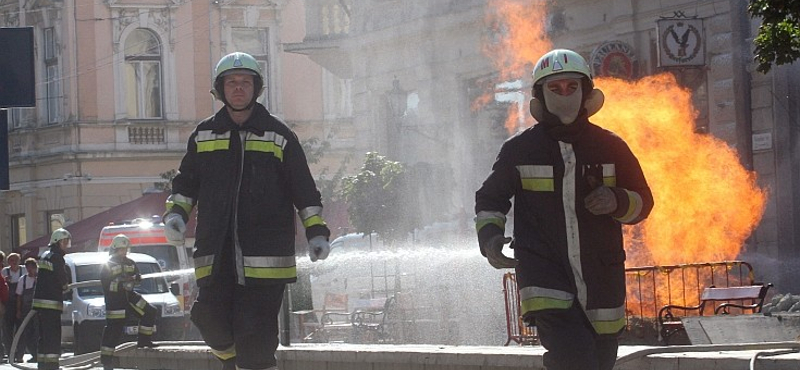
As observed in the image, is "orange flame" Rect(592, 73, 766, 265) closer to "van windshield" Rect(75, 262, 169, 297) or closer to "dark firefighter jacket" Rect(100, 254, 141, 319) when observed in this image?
"dark firefighter jacket" Rect(100, 254, 141, 319)

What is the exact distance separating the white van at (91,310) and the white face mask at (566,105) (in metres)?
17.0

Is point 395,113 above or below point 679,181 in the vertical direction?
above

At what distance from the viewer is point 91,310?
23.5m

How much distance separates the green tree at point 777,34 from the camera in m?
9.91

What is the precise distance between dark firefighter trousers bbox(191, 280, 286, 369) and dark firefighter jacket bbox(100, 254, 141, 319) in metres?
8.62

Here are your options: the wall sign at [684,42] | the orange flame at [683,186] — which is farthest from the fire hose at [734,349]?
the wall sign at [684,42]

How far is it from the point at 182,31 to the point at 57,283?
26.8 meters

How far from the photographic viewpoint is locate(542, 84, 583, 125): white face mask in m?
6.77

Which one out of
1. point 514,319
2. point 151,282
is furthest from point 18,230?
point 514,319

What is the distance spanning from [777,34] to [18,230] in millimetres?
37132

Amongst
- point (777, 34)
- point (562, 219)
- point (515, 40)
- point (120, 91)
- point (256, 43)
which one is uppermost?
point (256, 43)

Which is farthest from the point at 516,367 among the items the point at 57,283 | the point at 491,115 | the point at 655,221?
the point at 491,115

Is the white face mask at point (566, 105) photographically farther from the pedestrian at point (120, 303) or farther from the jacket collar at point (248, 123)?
the pedestrian at point (120, 303)

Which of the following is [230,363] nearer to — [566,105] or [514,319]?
[566,105]
